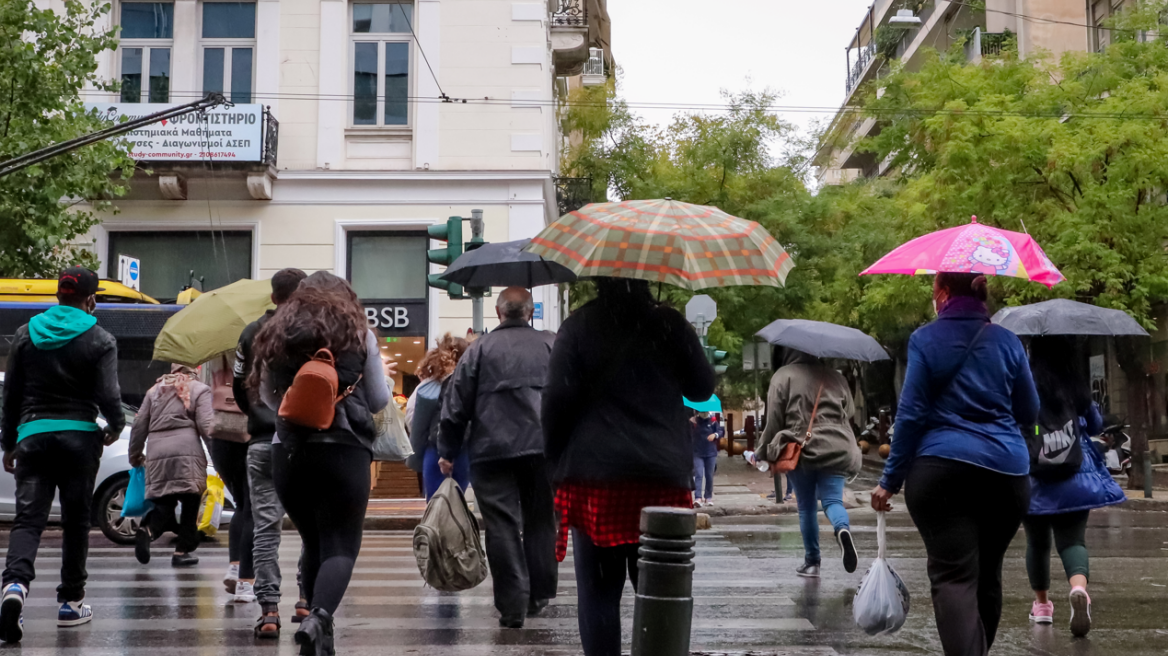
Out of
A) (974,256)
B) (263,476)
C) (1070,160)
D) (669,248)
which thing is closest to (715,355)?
(1070,160)

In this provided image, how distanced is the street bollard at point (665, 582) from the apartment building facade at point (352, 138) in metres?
18.3

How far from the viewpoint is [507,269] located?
28.9 feet

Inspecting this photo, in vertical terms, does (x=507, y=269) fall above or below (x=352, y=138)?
below

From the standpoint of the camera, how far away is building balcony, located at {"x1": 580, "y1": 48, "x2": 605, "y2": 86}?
41.4 meters

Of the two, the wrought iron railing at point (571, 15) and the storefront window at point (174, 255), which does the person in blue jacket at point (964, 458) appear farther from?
the wrought iron railing at point (571, 15)

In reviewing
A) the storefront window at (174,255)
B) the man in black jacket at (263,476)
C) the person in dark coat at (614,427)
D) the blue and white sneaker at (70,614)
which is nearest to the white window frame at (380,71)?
the storefront window at (174,255)

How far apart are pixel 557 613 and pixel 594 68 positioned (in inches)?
1514

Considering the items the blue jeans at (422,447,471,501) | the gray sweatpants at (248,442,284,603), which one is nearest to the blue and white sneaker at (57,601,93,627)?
the gray sweatpants at (248,442,284,603)

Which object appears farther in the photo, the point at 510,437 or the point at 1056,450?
the point at 510,437

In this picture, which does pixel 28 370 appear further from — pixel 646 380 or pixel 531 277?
pixel 646 380

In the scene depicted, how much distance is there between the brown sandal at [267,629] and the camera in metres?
6.88

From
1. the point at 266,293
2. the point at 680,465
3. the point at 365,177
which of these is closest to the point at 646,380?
the point at 680,465

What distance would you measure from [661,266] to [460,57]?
1888 centimetres

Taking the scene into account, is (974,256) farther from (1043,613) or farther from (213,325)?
(213,325)
